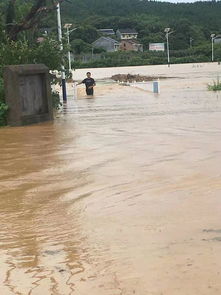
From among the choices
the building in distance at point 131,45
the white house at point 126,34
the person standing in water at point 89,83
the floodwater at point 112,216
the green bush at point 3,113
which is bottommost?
the floodwater at point 112,216

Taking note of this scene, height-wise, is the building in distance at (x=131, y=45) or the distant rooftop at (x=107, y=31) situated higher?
the distant rooftop at (x=107, y=31)

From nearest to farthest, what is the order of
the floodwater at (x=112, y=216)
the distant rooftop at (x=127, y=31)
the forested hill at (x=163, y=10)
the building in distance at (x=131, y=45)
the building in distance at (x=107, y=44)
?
the floodwater at (x=112, y=216) < the building in distance at (x=107, y=44) < the distant rooftop at (x=127, y=31) < the building in distance at (x=131, y=45) < the forested hill at (x=163, y=10)

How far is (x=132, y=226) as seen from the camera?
5383 millimetres

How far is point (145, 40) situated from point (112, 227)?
149660 mm

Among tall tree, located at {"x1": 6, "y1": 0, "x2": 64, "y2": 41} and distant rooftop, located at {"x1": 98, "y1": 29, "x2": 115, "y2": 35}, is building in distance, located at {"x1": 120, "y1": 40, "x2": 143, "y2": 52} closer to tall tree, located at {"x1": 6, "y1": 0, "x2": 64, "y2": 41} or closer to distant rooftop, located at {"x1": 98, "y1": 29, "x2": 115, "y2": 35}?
distant rooftop, located at {"x1": 98, "y1": 29, "x2": 115, "y2": 35}

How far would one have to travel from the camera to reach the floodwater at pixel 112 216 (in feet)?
13.6

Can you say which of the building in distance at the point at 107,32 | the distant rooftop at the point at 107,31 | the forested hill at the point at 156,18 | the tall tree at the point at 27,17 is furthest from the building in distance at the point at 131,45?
the tall tree at the point at 27,17

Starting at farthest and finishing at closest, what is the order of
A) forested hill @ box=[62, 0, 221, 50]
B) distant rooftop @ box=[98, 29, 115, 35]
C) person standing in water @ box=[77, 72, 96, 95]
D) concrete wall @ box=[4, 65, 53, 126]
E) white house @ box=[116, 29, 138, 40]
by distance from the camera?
white house @ box=[116, 29, 138, 40]
distant rooftop @ box=[98, 29, 115, 35]
forested hill @ box=[62, 0, 221, 50]
person standing in water @ box=[77, 72, 96, 95]
concrete wall @ box=[4, 65, 53, 126]

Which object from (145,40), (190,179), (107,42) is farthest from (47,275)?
(145,40)

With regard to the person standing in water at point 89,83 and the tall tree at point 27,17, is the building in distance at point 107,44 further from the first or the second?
the tall tree at point 27,17

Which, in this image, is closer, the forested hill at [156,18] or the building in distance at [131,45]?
the forested hill at [156,18]

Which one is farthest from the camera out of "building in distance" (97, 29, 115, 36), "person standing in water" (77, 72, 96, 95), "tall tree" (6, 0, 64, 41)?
"building in distance" (97, 29, 115, 36)

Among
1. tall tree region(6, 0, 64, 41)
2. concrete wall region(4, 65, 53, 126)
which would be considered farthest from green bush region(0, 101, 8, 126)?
tall tree region(6, 0, 64, 41)

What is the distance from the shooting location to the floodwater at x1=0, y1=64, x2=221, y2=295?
13.6 ft
